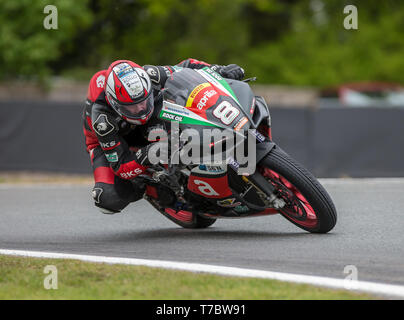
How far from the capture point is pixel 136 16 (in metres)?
23.1

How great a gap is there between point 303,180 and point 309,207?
1.36 feet

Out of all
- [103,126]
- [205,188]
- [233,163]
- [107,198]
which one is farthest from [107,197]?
[233,163]

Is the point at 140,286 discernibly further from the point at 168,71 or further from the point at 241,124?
the point at 168,71

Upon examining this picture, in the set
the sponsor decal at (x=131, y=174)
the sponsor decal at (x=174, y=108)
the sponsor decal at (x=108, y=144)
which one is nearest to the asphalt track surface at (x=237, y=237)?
the sponsor decal at (x=131, y=174)

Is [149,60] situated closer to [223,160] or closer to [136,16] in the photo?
[136,16]

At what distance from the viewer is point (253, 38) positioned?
29547mm

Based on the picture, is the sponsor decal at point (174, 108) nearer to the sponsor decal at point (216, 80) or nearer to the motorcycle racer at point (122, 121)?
the motorcycle racer at point (122, 121)

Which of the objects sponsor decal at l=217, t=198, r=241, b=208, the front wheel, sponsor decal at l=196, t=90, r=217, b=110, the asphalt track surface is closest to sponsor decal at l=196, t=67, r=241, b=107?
sponsor decal at l=196, t=90, r=217, b=110

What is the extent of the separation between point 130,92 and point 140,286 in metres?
1.68

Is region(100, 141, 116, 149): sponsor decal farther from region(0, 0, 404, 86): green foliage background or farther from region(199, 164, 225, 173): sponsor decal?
region(0, 0, 404, 86): green foliage background

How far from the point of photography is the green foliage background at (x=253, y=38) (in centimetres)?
2250

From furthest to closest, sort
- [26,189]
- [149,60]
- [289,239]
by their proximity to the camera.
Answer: [149,60] < [26,189] < [289,239]

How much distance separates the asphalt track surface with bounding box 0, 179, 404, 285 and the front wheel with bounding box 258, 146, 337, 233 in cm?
16

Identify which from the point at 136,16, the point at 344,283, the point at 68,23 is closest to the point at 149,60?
the point at 136,16
